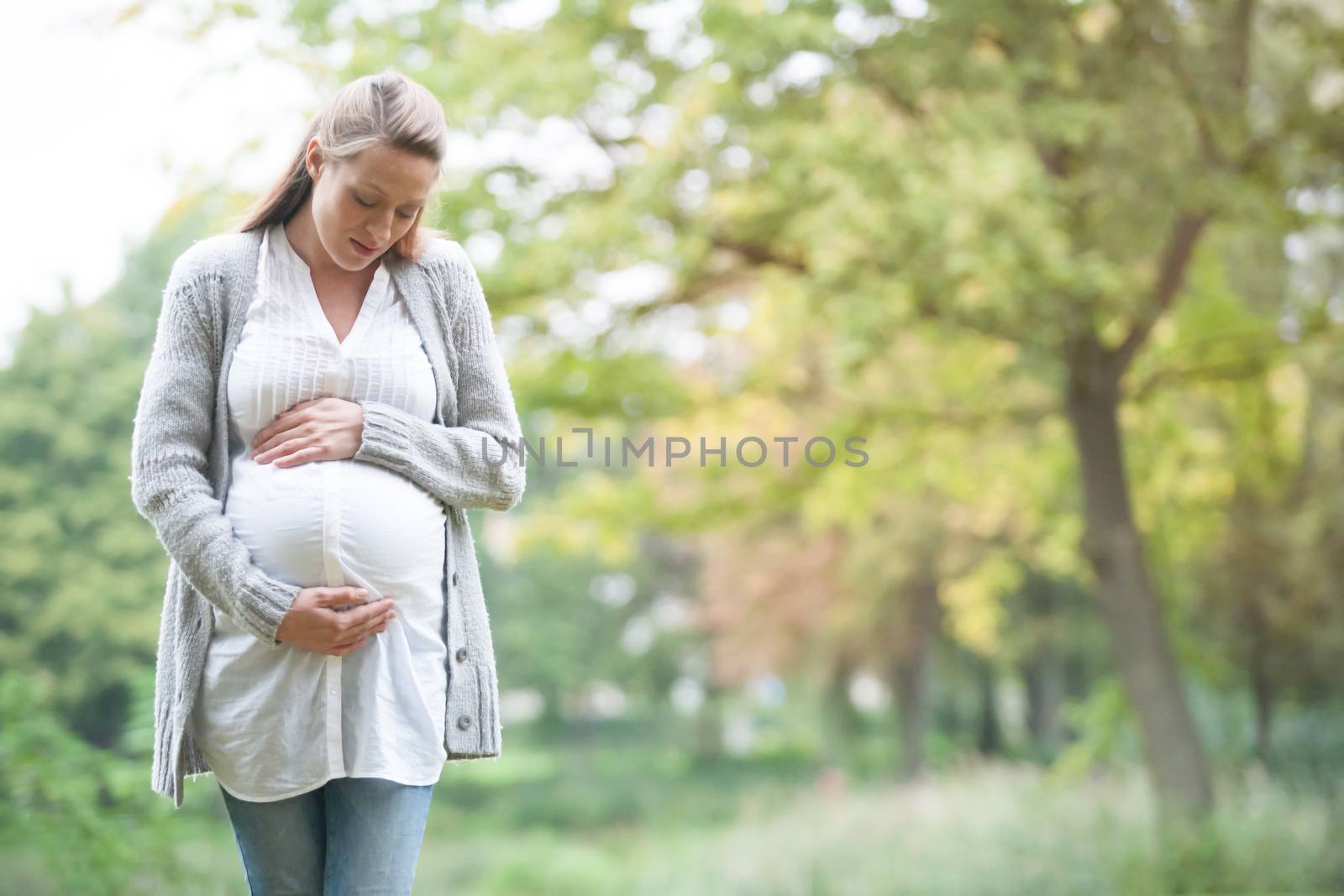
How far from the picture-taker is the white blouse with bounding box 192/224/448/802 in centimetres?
166

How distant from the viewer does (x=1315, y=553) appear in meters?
9.49

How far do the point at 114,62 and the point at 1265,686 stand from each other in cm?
1002

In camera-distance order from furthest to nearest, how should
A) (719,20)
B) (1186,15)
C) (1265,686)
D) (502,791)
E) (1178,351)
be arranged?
(502,791), (1265,686), (1178,351), (1186,15), (719,20)

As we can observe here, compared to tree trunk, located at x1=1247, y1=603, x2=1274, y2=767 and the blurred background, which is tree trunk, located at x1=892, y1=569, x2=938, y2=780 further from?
tree trunk, located at x1=1247, y1=603, x2=1274, y2=767

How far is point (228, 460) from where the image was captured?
174 cm

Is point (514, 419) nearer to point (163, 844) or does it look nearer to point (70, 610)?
point (163, 844)

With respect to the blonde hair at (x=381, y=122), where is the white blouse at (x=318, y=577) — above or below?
below

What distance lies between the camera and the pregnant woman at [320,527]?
5.43 feet

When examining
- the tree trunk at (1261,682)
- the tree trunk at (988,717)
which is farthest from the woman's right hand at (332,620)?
the tree trunk at (988,717)

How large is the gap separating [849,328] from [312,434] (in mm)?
4037

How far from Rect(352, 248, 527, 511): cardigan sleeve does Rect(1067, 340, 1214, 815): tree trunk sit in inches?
219

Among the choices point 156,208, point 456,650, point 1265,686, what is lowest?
point 1265,686

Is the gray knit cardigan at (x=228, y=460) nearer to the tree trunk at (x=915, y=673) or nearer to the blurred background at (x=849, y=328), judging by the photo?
the blurred background at (x=849, y=328)

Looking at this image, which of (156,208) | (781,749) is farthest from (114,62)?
(781,749)
